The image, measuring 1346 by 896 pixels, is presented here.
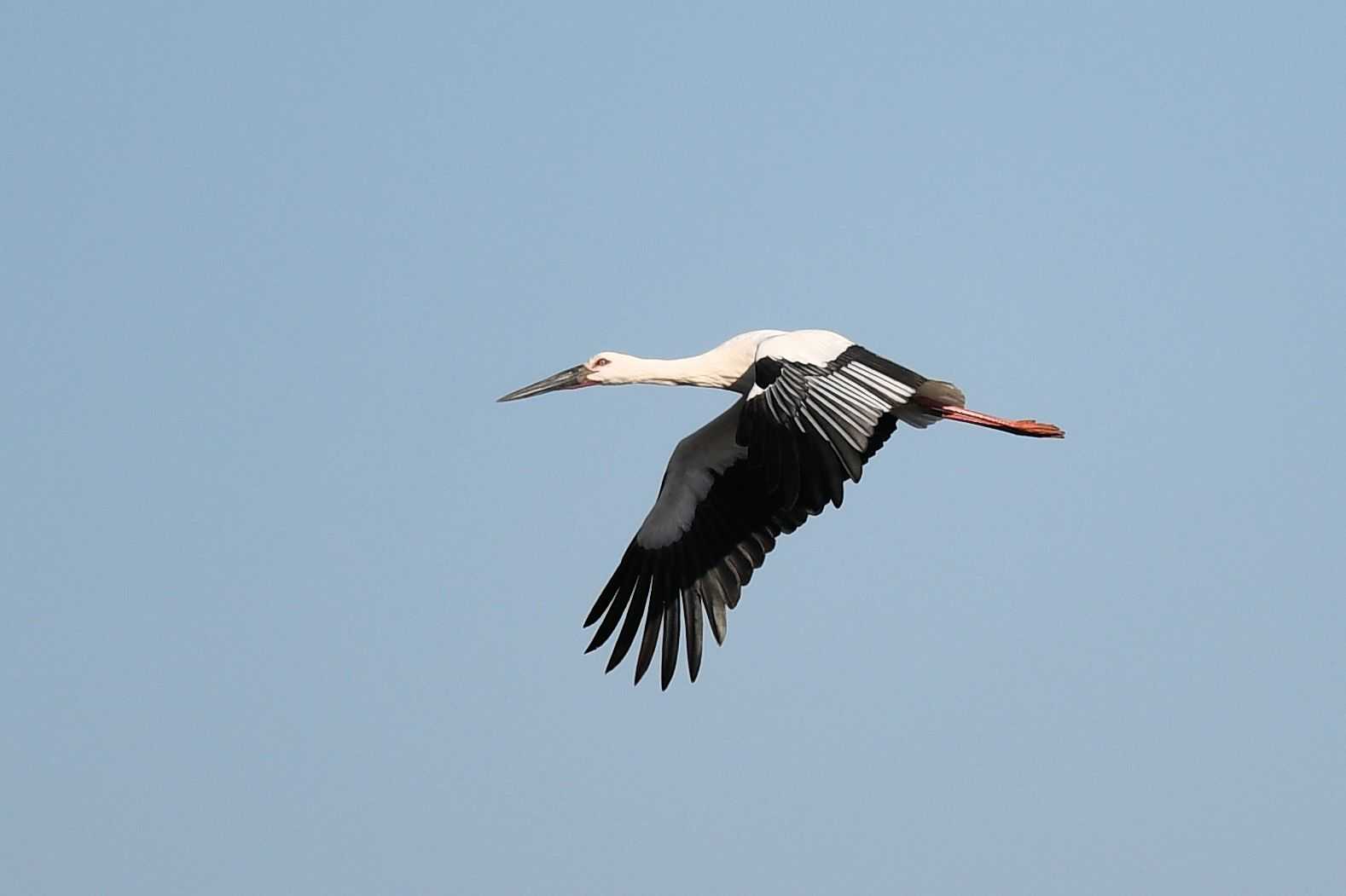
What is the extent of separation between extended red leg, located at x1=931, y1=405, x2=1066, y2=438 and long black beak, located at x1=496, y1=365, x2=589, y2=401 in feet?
10.3

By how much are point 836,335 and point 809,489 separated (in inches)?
83.8

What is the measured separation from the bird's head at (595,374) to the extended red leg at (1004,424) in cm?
267

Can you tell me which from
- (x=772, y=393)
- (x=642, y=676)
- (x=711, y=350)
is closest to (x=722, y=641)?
(x=642, y=676)

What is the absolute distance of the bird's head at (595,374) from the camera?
60.6 ft

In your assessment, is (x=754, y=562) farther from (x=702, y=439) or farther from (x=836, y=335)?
(x=836, y=335)

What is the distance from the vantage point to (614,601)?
60.7ft

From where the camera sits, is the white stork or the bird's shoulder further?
the white stork

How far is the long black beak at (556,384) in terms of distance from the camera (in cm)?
1877

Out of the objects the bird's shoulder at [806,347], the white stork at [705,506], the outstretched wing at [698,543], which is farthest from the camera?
the outstretched wing at [698,543]

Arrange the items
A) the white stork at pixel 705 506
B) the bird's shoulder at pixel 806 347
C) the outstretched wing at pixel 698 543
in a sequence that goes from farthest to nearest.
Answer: the outstretched wing at pixel 698 543
the white stork at pixel 705 506
the bird's shoulder at pixel 806 347

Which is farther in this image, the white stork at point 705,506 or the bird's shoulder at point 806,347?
the white stork at point 705,506

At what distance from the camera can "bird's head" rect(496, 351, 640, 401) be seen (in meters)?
18.5

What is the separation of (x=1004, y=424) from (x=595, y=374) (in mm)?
3505

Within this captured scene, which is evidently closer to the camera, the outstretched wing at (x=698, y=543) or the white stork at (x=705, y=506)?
the white stork at (x=705, y=506)
